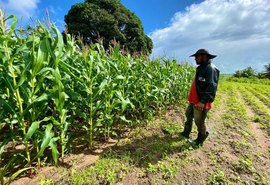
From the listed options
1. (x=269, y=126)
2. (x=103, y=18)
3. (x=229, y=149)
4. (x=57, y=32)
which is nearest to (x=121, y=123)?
(x=229, y=149)

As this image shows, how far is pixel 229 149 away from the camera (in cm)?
394

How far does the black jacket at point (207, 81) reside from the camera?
3502 millimetres

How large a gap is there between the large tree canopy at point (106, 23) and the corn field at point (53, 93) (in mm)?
13663

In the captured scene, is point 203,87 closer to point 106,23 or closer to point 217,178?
point 217,178

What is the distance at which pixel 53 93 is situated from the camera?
257 centimetres

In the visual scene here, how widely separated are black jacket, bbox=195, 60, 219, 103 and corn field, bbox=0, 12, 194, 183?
1.20 meters

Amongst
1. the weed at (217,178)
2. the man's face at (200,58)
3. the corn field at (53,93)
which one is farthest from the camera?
the man's face at (200,58)

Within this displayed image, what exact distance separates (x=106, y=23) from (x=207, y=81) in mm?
16531

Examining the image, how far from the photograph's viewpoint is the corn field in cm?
236

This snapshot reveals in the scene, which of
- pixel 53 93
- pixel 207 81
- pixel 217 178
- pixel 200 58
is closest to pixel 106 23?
pixel 200 58

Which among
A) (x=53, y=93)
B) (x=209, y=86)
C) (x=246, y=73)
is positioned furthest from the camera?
(x=246, y=73)

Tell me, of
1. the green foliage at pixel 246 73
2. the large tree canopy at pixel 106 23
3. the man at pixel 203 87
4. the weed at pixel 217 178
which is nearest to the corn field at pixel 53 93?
the man at pixel 203 87

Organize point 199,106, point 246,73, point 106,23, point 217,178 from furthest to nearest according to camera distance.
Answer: point 246,73, point 106,23, point 199,106, point 217,178

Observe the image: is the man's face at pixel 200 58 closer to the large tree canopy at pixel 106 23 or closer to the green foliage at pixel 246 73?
the large tree canopy at pixel 106 23
